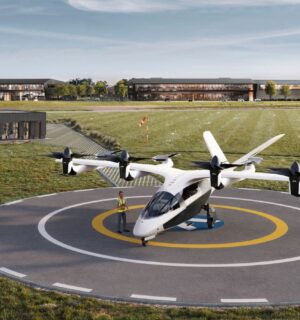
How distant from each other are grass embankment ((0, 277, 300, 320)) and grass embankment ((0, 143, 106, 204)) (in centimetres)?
1495

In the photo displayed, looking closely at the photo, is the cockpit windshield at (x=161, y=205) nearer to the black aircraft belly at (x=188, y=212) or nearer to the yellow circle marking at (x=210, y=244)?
→ the black aircraft belly at (x=188, y=212)

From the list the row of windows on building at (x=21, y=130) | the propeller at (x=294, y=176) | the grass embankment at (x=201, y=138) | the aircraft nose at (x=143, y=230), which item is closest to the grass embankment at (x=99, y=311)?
the aircraft nose at (x=143, y=230)

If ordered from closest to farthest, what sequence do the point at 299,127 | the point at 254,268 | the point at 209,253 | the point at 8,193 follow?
the point at 254,268 → the point at 209,253 → the point at 8,193 → the point at 299,127

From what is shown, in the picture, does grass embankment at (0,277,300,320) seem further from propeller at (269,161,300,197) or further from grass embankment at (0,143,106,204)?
grass embankment at (0,143,106,204)

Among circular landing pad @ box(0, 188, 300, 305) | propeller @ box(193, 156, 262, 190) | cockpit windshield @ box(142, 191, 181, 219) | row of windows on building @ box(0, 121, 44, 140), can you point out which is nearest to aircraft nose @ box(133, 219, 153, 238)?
cockpit windshield @ box(142, 191, 181, 219)

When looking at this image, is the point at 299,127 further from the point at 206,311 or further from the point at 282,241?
the point at 206,311

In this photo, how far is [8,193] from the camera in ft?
107

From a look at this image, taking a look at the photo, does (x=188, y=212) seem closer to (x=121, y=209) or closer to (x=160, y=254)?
(x=121, y=209)

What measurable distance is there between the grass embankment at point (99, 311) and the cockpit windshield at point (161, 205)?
249 inches

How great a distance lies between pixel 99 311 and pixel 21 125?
48406 mm

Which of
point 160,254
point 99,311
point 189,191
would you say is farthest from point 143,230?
point 99,311

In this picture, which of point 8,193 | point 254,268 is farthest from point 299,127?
point 254,268

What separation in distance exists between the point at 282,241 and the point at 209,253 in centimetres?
419

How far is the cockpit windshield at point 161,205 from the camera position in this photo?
21.2 m
